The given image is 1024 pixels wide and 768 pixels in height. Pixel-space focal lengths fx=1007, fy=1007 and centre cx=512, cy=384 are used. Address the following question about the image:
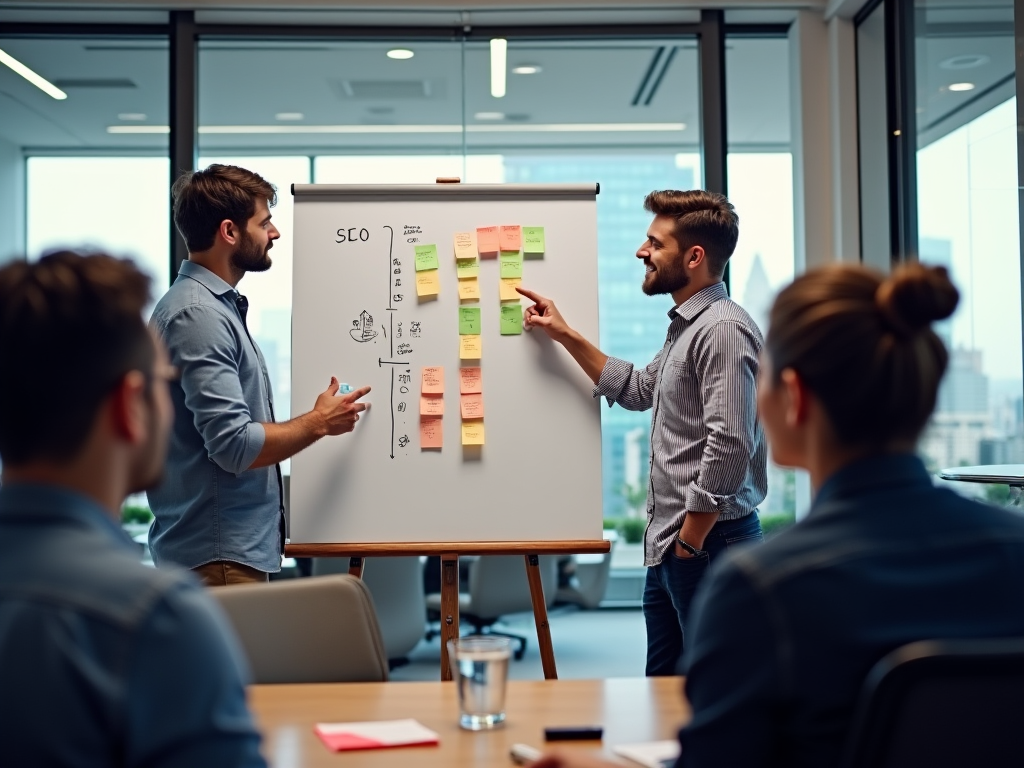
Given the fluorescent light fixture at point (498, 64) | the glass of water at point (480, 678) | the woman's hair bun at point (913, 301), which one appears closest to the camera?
the woman's hair bun at point (913, 301)

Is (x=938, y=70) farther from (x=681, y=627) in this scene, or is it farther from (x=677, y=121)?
(x=681, y=627)

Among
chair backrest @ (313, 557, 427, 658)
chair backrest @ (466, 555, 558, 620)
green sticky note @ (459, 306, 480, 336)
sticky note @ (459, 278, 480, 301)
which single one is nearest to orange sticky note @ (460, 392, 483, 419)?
green sticky note @ (459, 306, 480, 336)

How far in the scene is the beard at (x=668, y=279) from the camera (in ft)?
9.45

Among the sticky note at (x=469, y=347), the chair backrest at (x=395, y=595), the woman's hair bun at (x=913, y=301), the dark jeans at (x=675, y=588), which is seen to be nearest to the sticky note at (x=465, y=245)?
the sticky note at (x=469, y=347)

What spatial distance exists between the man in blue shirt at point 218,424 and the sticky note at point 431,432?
287 mm

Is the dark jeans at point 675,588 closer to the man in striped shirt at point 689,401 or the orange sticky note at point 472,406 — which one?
the man in striped shirt at point 689,401

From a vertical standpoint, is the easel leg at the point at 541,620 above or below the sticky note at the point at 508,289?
below

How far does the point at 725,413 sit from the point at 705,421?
Answer: 7cm

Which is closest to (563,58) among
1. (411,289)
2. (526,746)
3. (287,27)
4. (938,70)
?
(287,27)

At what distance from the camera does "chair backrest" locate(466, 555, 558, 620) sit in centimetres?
490

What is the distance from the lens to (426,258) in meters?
2.98

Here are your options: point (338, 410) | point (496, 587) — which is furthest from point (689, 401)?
point (496, 587)

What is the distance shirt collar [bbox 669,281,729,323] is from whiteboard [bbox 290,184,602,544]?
0.27 meters

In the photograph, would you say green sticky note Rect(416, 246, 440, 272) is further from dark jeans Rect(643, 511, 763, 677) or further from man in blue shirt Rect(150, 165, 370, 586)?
dark jeans Rect(643, 511, 763, 677)
